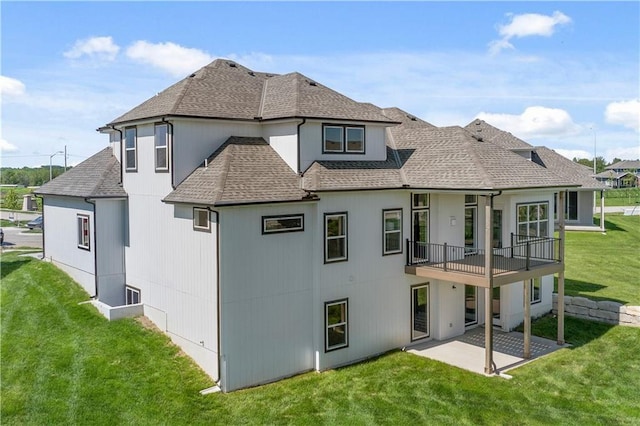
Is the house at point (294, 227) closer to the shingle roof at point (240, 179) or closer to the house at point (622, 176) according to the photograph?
the shingle roof at point (240, 179)

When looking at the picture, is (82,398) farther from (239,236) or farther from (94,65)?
(94,65)

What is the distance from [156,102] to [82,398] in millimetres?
9185

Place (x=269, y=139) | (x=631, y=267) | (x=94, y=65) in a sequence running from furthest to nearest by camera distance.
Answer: (x=631, y=267)
(x=94, y=65)
(x=269, y=139)

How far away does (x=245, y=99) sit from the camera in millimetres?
16594

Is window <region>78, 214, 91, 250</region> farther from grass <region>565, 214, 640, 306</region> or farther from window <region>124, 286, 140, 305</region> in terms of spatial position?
grass <region>565, 214, 640, 306</region>

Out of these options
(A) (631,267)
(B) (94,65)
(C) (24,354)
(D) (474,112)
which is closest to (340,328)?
(C) (24,354)

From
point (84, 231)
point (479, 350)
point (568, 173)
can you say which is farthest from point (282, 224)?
point (568, 173)

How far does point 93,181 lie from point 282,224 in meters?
8.35

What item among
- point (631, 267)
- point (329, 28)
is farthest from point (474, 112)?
point (329, 28)

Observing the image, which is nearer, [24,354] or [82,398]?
[82,398]

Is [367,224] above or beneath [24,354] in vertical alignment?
above

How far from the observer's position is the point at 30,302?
17.3 meters

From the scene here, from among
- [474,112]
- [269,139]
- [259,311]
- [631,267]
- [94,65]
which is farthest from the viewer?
[474,112]

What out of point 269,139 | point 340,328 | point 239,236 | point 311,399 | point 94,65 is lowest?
point 311,399
